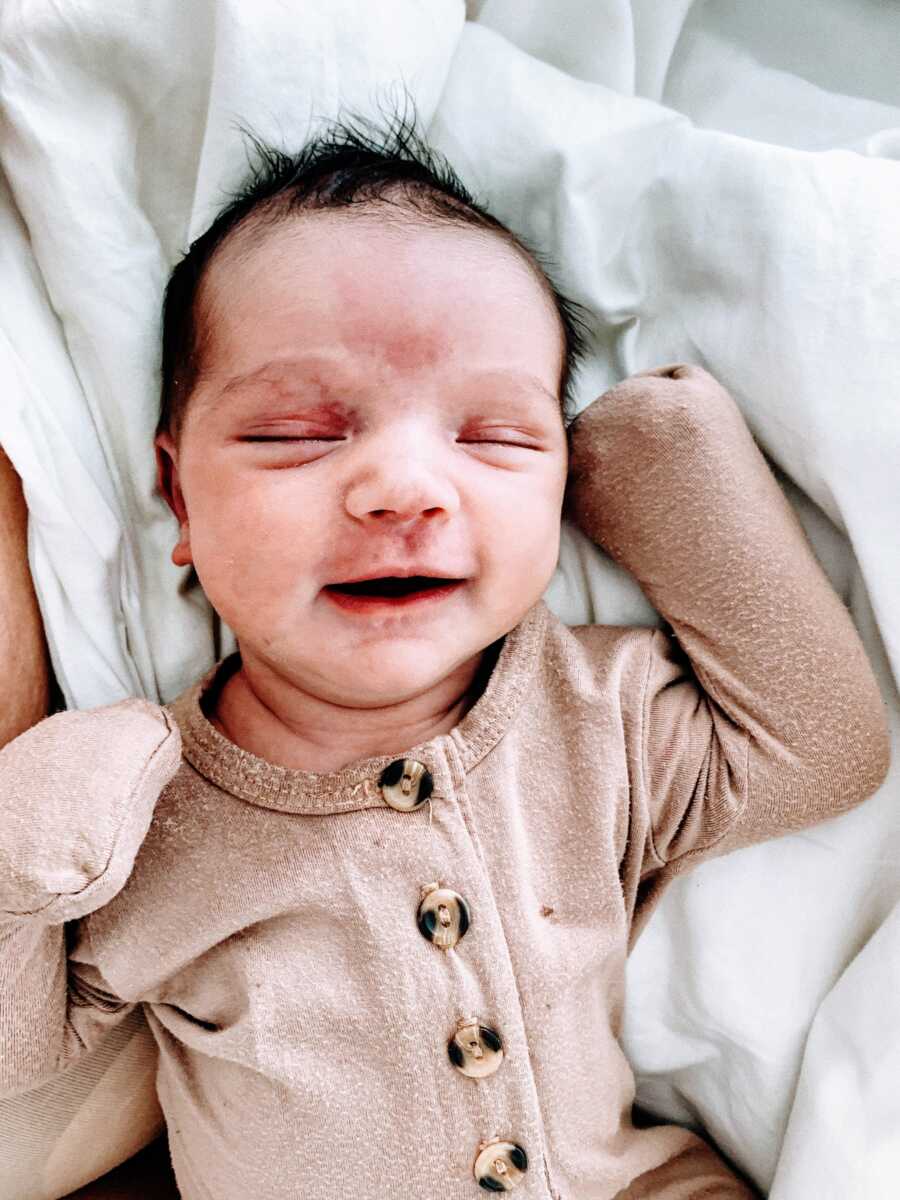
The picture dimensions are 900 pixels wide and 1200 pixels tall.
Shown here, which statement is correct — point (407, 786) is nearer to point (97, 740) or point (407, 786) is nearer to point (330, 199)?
point (97, 740)

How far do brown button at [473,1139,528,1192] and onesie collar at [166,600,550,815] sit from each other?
1.04 ft

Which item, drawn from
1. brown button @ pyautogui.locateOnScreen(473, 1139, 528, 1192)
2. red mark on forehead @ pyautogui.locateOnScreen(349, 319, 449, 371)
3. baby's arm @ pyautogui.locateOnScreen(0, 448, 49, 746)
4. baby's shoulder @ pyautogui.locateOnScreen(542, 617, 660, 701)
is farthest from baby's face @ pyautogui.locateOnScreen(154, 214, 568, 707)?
brown button @ pyautogui.locateOnScreen(473, 1139, 528, 1192)

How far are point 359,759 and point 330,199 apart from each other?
0.52 metres

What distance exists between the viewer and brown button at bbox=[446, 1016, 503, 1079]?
3.05ft

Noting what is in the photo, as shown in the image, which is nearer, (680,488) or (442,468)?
(442,468)

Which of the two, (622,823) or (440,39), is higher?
(440,39)

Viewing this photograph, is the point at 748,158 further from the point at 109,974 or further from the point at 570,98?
the point at 109,974

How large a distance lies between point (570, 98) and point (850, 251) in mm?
349

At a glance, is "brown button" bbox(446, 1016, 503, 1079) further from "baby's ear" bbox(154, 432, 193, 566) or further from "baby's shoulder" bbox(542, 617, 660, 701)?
"baby's ear" bbox(154, 432, 193, 566)

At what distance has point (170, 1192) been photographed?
1294mm

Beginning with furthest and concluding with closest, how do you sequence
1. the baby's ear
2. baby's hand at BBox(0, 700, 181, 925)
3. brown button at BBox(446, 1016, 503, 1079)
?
the baby's ear → brown button at BBox(446, 1016, 503, 1079) → baby's hand at BBox(0, 700, 181, 925)

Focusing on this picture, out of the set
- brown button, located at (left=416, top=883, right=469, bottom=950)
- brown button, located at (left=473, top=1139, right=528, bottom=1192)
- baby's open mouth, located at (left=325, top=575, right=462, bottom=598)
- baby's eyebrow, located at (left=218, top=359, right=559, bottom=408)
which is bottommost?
brown button, located at (left=473, top=1139, right=528, bottom=1192)

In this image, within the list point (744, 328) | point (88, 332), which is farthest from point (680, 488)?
point (88, 332)

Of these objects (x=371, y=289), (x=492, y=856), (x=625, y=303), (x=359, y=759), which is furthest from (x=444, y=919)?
(x=625, y=303)
